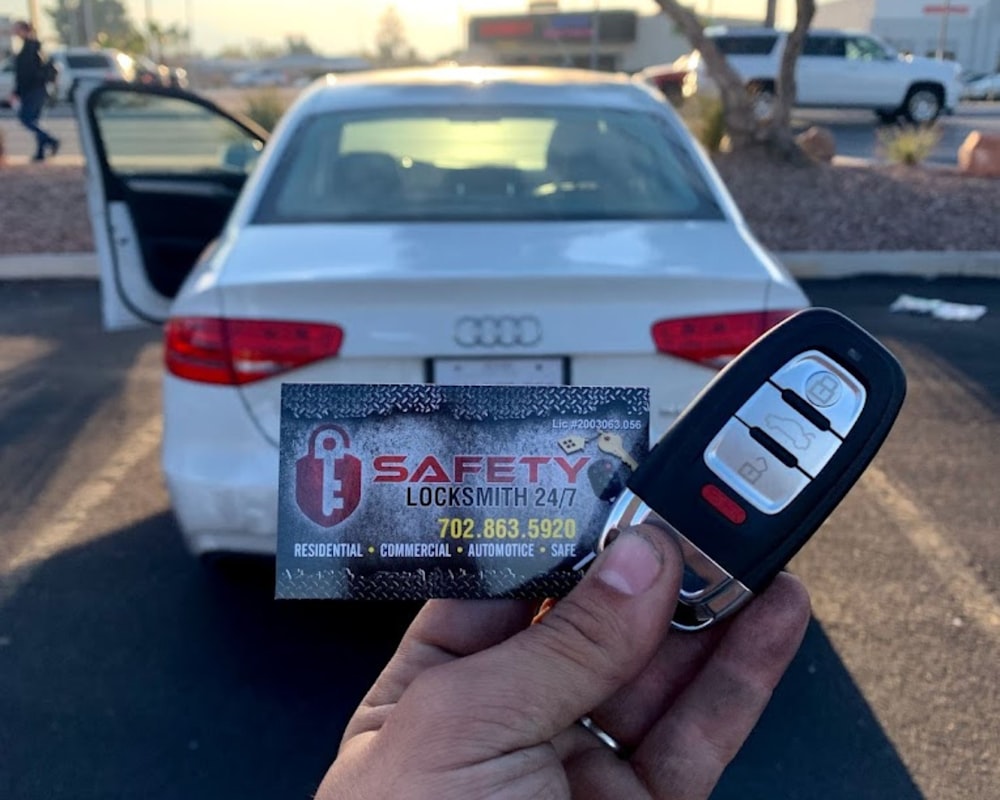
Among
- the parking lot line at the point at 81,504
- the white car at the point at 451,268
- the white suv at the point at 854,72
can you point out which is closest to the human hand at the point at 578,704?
the white car at the point at 451,268

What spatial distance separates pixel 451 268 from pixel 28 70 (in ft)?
49.1

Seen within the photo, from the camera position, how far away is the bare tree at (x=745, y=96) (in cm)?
1154

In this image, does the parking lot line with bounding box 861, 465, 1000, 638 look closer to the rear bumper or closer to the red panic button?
the rear bumper

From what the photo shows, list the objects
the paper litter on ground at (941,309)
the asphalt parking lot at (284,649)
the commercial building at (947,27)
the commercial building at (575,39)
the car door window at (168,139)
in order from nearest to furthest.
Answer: the asphalt parking lot at (284,649), the car door window at (168,139), the paper litter on ground at (941,309), the commercial building at (575,39), the commercial building at (947,27)

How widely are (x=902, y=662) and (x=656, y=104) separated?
90.6 inches

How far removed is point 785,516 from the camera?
1291mm

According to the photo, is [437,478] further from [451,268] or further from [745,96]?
[745,96]

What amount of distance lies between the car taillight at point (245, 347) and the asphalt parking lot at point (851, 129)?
15.7 metres

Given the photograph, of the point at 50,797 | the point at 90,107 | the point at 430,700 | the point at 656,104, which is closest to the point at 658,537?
the point at 430,700

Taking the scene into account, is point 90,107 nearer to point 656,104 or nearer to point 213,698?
point 656,104

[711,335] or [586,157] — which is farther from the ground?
[586,157]

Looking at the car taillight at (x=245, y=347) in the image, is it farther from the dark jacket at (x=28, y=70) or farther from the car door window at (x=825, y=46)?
Result: the car door window at (x=825, y=46)

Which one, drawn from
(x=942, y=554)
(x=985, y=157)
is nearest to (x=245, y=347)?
(x=942, y=554)

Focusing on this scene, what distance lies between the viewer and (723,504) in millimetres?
1297
